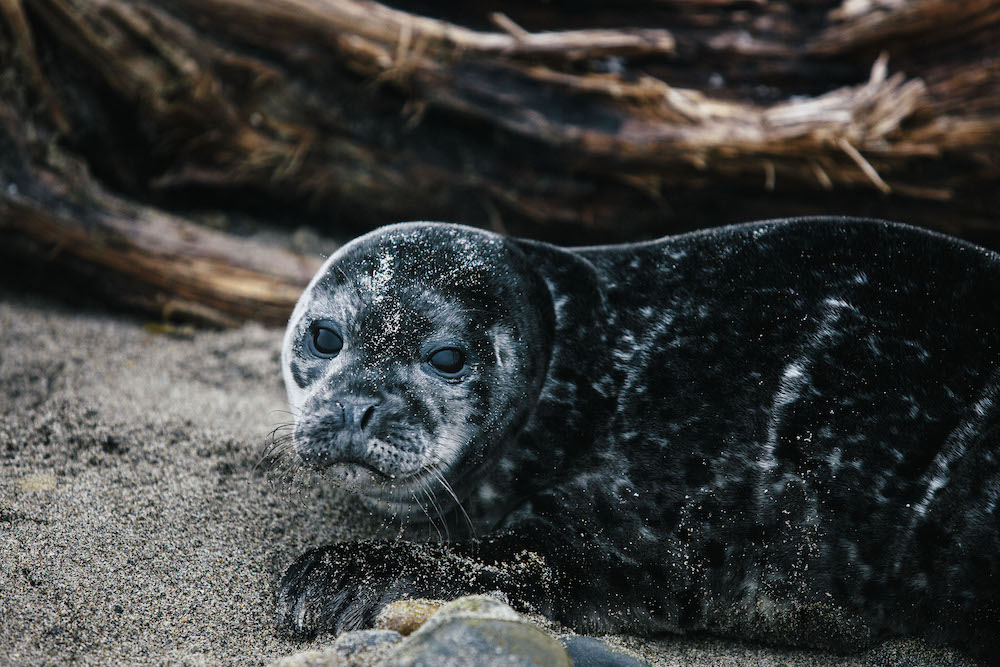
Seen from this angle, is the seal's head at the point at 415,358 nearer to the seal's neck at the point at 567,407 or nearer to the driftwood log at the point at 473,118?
the seal's neck at the point at 567,407

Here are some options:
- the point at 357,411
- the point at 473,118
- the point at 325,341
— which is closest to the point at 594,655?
the point at 357,411

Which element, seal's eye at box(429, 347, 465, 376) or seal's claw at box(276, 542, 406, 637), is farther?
seal's eye at box(429, 347, 465, 376)

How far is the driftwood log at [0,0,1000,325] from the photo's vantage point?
401 centimetres

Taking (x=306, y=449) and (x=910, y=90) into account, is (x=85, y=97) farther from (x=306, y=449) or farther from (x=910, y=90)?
(x=910, y=90)

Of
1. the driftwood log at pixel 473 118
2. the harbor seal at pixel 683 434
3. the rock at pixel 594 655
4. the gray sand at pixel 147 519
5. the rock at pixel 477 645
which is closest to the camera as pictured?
the rock at pixel 477 645

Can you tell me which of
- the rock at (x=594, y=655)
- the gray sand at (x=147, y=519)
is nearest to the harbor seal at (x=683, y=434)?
the gray sand at (x=147, y=519)

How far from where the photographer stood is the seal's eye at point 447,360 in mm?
2756

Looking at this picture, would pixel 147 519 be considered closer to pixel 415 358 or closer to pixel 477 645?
pixel 415 358

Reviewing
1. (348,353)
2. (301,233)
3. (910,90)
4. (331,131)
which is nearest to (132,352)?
(301,233)

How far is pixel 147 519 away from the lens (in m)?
2.73

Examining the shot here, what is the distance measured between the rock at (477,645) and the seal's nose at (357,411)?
726mm

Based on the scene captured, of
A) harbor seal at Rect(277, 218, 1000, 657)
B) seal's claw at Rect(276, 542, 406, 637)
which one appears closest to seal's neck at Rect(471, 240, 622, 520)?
harbor seal at Rect(277, 218, 1000, 657)

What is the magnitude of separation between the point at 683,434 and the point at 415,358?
0.87 meters

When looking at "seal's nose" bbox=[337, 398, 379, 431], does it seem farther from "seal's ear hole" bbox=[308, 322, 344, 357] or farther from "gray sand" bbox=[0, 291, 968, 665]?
"gray sand" bbox=[0, 291, 968, 665]
